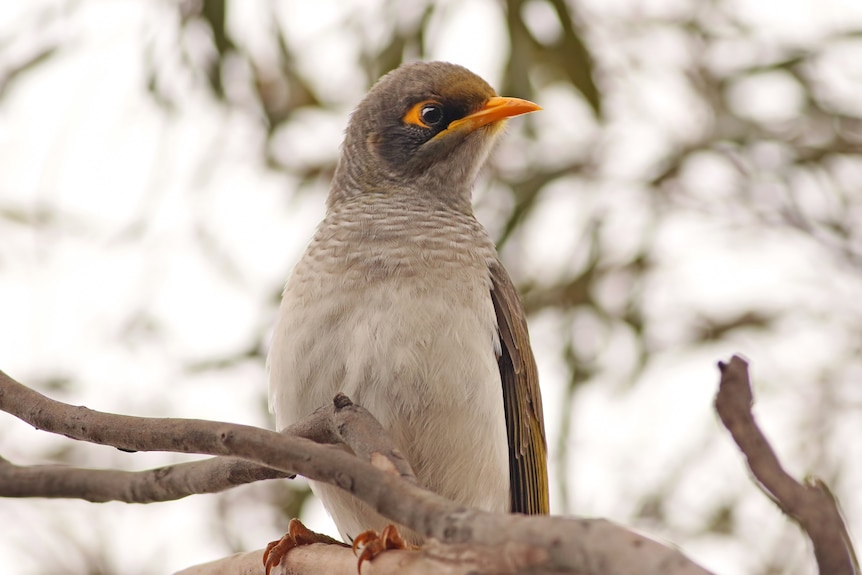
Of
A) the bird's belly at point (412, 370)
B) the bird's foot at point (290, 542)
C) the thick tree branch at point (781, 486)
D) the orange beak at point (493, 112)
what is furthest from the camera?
the orange beak at point (493, 112)

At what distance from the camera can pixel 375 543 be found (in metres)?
2.23

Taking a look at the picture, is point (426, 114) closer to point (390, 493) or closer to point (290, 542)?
point (290, 542)

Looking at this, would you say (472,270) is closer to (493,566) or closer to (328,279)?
(328,279)

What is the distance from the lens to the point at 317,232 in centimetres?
324

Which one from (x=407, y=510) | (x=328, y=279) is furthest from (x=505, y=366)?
(x=407, y=510)

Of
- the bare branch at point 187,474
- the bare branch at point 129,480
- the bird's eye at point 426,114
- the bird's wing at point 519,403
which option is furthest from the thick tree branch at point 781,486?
the bird's eye at point 426,114

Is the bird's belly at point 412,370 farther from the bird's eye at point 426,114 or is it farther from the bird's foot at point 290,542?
the bird's eye at point 426,114

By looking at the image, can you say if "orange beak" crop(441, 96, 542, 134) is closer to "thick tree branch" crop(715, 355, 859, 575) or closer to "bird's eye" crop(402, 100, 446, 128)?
"bird's eye" crop(402, 100, 446, 128)

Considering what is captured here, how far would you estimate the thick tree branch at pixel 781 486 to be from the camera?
1.26m

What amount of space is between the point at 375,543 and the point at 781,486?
108cm

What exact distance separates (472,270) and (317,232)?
0.51 m

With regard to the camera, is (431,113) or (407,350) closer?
(407,350)

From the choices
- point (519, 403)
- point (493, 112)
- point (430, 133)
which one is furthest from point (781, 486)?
point (430, 133)

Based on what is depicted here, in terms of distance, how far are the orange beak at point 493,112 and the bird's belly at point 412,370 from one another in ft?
2.12
